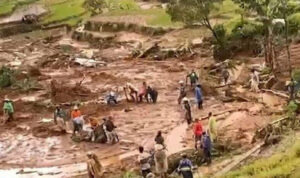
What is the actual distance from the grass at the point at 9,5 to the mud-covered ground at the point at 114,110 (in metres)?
19.1

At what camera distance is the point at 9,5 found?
69000mm

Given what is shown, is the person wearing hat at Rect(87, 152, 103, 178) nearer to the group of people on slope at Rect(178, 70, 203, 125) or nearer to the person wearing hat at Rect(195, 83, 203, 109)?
the group of people on slope at Rect(178, 70, 203, 125)

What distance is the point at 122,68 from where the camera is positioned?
4175 cm

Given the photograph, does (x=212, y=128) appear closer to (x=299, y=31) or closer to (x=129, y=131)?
(x=129, y=131)

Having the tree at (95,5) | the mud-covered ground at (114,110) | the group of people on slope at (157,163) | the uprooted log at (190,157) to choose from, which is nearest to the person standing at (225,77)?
the mud-covered ground at (114,110)

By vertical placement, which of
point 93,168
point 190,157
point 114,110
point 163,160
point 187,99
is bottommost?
point 114,110

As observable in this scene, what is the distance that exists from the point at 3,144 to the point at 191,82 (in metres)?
9.86

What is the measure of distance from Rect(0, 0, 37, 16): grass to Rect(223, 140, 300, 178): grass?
171 ft

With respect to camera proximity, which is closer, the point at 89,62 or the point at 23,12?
the point at 89,62

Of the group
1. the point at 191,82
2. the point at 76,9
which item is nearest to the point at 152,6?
the point at 76,9

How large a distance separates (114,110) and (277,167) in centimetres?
1564

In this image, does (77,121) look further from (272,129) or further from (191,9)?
(191,9)

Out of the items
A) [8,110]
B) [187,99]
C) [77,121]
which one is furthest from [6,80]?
[187,99]

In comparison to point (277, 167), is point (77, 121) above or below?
below
